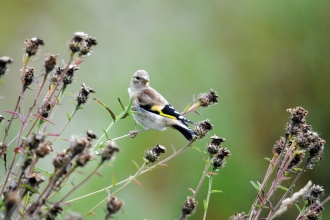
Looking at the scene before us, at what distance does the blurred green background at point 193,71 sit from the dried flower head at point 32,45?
2.49m

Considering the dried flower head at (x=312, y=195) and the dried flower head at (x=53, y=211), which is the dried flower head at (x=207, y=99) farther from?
the dried flower head at (x=53, y=211)

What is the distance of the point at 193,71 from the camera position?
5012 mm

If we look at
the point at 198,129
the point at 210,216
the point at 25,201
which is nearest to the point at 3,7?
the point at 210,216

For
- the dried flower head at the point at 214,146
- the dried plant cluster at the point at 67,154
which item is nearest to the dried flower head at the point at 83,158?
the dried plant cluster at the point at 67,154

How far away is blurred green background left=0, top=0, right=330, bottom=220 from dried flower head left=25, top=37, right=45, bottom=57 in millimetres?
2494

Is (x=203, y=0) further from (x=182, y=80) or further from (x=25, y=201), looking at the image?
(x=25, y=201)

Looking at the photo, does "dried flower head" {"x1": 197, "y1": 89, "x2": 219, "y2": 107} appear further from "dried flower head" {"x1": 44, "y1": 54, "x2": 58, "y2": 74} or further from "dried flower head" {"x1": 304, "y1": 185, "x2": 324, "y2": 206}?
"dried flower head" {"x1": 44, "y1": 54, "x2": 58, "y2": 74}

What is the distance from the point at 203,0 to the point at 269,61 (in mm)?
1313

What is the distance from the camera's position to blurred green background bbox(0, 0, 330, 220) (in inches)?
161

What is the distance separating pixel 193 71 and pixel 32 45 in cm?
379

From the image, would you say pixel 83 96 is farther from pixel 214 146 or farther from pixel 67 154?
pixel 67 154

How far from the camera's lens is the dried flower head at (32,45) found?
1.29 m

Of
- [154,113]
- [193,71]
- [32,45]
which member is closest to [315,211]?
[32,45]

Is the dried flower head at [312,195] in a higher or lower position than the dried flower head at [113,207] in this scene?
higher
